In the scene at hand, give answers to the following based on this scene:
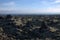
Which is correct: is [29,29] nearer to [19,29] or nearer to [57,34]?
[19,29]

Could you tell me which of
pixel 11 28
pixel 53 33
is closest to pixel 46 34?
pixel 53 33

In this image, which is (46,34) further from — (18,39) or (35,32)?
(18,39)

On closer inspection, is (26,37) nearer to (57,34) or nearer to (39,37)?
(39,37)

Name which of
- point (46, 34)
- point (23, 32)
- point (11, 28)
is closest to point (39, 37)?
point (46, 34)

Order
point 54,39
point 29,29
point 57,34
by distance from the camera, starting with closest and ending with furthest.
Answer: point 54,39, point 57,34, point 29,29

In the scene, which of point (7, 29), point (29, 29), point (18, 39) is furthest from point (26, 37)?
point (7, 29)

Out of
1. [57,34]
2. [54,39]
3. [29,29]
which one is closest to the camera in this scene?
[54,39]

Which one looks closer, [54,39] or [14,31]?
[54,39]

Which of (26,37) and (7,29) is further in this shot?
(7,29)
